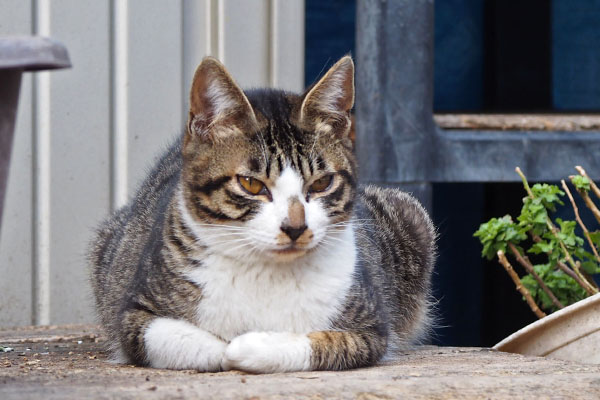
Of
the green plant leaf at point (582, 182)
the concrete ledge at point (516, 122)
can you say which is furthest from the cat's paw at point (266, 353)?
the concrete ledge at point (516, 122)

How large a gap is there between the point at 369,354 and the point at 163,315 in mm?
691

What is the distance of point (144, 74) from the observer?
4.74m

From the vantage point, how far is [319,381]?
8.77 feet

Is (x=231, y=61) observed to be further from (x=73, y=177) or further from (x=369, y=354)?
(x=369, y=354)

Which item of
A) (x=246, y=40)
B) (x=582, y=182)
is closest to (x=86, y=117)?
(x=246, y=40)

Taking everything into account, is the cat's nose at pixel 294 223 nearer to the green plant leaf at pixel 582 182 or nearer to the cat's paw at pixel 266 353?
the cat's paw at pixel 266 353

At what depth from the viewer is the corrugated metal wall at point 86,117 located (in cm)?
457

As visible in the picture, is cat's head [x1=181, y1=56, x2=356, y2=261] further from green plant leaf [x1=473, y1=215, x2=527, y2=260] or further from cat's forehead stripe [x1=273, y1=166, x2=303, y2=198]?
green plant leaf [x1=473, y1=215, x2=527, y2=260]

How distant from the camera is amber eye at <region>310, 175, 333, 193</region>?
119 inches

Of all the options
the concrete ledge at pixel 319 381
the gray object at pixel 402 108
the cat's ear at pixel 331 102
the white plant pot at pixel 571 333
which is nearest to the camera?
the concrete ledge at pixel 319 381

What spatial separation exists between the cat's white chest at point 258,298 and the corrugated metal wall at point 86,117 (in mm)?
1721

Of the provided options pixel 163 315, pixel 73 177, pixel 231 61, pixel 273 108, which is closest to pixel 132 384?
pixel 163 315

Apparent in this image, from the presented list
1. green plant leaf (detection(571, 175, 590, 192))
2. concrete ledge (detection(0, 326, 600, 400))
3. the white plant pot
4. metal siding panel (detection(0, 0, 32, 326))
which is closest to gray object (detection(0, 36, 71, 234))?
concrete ledge (detection(0, 326, 600, 400))

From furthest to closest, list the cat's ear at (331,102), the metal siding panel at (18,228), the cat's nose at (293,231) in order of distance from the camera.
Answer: the metal siding panel at (18,228), the cat's ear at (331,102), the cat's nose at (293,231)
